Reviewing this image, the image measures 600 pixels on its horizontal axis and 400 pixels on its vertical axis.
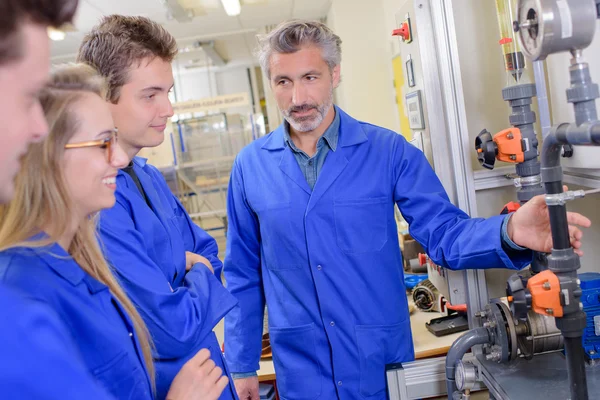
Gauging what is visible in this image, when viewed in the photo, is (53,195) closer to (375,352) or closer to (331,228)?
(331,228)

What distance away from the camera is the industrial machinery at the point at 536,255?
1.00 meters

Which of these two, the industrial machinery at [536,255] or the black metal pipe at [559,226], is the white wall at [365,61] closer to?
the industrial machinery at [536,255]

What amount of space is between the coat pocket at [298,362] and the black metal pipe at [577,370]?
0.72 m

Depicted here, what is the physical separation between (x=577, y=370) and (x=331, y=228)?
74cm

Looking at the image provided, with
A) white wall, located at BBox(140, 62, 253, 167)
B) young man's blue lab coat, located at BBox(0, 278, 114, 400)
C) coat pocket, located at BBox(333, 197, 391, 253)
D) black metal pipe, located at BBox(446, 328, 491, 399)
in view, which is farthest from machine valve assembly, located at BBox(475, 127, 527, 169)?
white wall, located at BBox(140, 62, 253, 167)

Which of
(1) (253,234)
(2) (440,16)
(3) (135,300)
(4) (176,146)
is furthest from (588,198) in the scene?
(4) (176,146)

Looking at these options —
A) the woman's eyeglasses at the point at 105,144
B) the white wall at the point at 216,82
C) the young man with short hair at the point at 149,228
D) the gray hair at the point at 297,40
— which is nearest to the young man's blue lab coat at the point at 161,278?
the young man with short hair at the point at 149,228

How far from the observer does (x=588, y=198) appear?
1.67 m

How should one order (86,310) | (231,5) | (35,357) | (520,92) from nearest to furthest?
1. (35,357)
2. (86,310)
3. (520,92)
4. (231,5)

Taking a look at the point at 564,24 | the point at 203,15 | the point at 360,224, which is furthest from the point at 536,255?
the point at 203,15

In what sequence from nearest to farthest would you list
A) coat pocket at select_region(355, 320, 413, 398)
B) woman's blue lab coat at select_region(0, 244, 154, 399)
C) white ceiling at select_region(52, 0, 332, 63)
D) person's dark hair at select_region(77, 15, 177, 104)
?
woman's blue lab coat at select_region(0, 244, 154, 399) → person's dark hair at select_region(77, 15, 177, 104) → coat pocket at select_region(355, 320, 413, 398) → white ceiling at select_region(52, 0, 332, 63)

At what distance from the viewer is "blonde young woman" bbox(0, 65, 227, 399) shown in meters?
0.85

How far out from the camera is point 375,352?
1.62 m

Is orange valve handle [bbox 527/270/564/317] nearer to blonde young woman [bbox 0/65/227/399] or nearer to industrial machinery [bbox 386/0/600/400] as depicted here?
industrial machinery [bbox 386/0/600/400]
